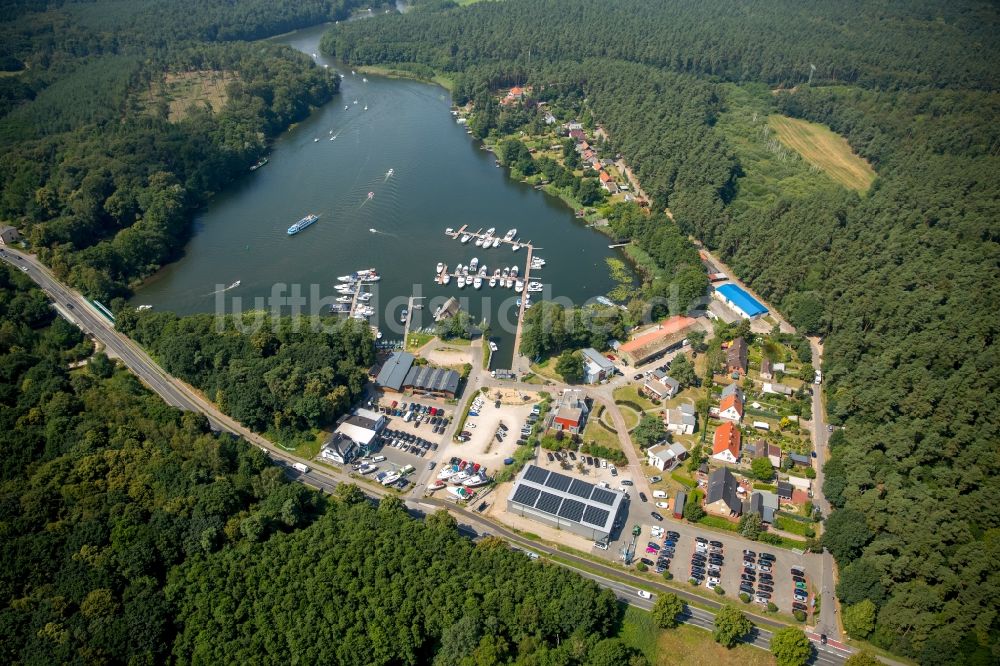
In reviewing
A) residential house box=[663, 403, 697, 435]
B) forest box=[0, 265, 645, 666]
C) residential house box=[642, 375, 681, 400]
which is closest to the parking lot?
forest box=[0, 265, 645, 666]

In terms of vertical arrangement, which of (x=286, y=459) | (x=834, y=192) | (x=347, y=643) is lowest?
(x=286, y=459)

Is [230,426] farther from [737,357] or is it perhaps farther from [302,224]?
[737,357]

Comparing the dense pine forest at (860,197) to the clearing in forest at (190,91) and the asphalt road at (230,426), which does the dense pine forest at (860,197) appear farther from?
the clearing in forest at (190,91)

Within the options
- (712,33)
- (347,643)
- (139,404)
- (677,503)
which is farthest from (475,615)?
(712,33)

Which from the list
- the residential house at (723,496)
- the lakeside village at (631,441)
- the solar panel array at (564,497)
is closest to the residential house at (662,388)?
the lakeside village at (631,441)

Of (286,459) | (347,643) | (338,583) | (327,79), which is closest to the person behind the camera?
(347,643)

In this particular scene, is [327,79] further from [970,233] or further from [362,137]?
[970,233]

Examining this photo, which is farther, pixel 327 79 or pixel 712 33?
pixel 712 33
